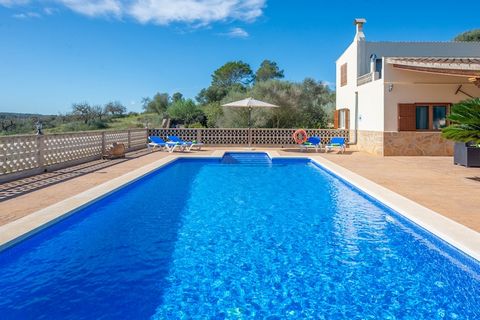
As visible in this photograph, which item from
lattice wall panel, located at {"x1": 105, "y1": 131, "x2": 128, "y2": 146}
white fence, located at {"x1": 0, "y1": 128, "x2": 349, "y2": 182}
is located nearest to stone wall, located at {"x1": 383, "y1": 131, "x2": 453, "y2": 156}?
white fence, located at {"x1": 0, "y1": 128, "x2": 349, "y2": 182}

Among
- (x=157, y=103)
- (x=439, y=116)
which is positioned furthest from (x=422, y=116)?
(x=157, y=103)

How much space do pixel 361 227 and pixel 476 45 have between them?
15598 mm

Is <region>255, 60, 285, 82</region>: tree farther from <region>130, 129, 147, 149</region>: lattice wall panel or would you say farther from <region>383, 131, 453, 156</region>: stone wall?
<region>383, 131, 453, 156</region>: stone wall

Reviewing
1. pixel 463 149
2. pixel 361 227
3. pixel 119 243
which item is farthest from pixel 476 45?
pixel 119 243

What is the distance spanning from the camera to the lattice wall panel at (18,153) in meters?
8.41

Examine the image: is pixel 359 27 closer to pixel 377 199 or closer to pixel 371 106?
pixel 371 106

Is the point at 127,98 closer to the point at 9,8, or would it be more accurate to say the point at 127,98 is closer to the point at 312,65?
the point at 312,65

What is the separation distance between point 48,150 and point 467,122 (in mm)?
9948

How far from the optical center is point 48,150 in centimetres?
1021

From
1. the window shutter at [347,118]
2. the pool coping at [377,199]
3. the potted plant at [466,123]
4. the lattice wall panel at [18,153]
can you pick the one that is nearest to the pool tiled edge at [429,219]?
the pool coping at [377,199]

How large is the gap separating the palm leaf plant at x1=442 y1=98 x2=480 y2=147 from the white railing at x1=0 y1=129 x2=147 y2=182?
31.5 ft

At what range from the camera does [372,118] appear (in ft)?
49.9

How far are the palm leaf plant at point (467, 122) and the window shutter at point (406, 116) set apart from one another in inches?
196

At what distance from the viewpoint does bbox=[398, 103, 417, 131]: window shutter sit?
45.7ft
